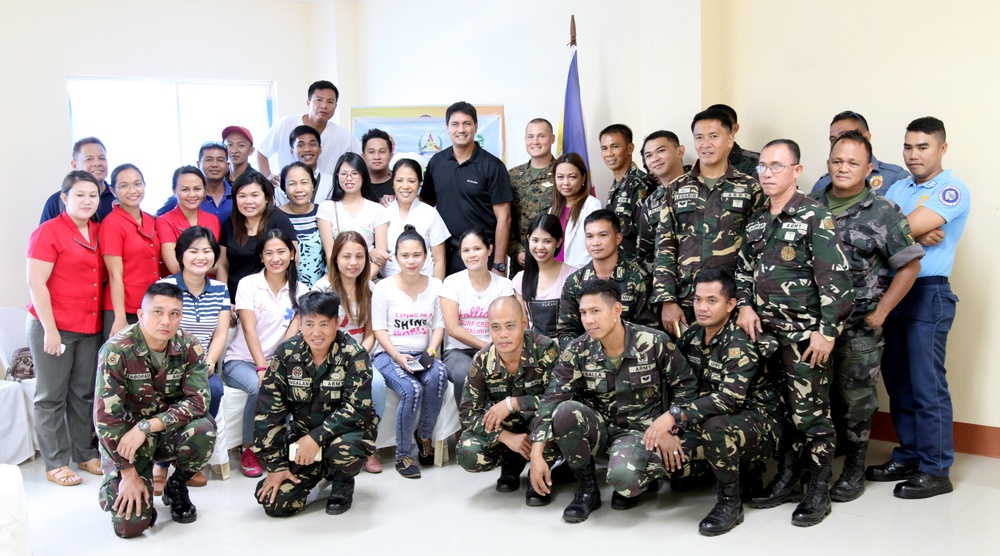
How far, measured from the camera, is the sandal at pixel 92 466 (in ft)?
14.7

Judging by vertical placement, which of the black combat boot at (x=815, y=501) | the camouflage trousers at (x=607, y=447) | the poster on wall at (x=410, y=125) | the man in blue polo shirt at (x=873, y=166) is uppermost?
the poster on wall at (x=410, y=125)

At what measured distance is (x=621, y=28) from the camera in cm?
568

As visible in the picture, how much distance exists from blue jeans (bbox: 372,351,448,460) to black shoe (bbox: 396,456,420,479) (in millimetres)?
30

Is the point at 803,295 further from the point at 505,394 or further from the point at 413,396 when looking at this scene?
the point at 413,396

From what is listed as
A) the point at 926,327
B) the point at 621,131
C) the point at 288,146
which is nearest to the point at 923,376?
the point at 926,327

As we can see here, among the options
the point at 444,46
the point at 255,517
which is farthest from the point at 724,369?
the point at 444,46

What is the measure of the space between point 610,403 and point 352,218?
202 centimetres

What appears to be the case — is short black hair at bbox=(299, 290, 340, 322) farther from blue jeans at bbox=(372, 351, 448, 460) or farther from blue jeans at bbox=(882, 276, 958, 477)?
blue jeans at bbox=(882, 276, 958, 477)

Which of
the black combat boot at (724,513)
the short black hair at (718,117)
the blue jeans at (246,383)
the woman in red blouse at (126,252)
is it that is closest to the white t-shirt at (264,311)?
the blue jeans at (246,383)

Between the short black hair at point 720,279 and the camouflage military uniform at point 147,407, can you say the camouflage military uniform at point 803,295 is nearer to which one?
the short black hair at point 720,279

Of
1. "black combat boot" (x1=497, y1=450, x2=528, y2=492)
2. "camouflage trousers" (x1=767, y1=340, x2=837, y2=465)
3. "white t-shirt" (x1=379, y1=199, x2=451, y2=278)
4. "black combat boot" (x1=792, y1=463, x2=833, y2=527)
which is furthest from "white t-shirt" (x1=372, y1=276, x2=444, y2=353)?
"black combat boot" (x1=792, y1=463, x2=833, y2=527)

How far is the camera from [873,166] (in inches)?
166

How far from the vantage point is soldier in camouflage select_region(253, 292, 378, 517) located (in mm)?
3715

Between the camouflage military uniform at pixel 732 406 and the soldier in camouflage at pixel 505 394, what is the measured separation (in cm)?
74
